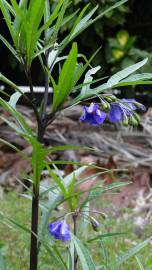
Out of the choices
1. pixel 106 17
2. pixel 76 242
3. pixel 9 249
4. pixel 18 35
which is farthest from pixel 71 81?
pixel 106 17

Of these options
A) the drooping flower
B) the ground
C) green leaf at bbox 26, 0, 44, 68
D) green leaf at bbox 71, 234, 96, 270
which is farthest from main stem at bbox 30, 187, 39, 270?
the ground

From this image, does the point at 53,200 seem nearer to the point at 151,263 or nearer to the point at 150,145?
the point at 151,263

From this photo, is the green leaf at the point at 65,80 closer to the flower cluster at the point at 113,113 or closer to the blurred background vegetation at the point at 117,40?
the flower cluster at the point at 113,113

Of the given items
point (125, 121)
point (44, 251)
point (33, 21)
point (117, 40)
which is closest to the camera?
point (33, 21)

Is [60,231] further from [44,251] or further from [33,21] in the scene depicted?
[44,251]

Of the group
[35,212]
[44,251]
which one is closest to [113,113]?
[35,212]

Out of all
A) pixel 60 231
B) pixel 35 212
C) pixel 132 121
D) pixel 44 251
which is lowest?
pixel 44 251
